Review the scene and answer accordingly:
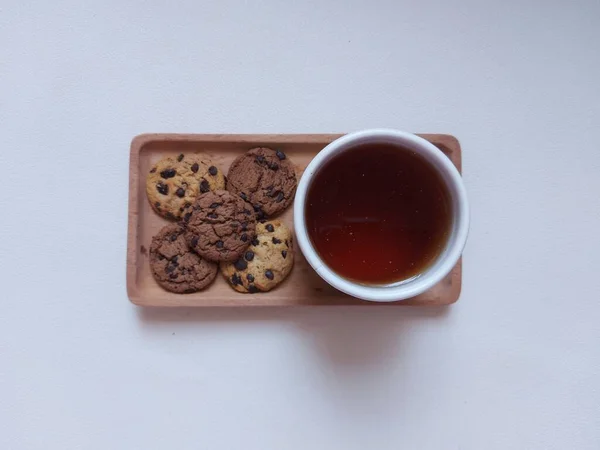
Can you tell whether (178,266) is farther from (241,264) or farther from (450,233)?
(450,233)

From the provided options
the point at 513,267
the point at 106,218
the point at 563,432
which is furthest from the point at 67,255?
the point at 563,432

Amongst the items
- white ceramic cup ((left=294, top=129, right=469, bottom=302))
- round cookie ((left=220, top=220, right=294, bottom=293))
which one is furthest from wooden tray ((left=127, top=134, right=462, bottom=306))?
white ceramic cup ((left=294, top=129, right=469, bottom=302))

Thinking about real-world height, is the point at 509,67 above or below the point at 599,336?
above

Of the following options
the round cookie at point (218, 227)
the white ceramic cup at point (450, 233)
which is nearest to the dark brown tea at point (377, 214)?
the white ceramic cup at point (450, 233)

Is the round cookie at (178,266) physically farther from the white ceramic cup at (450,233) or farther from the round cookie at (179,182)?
the white ceramic cup at (450,233)

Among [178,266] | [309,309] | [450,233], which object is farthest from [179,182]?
[450,233]

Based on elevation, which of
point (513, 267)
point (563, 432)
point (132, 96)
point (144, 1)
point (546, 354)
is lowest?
point (563, 432)

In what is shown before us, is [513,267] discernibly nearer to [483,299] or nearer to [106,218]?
[483,299]

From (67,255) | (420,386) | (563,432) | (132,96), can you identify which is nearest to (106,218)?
(67,255)
